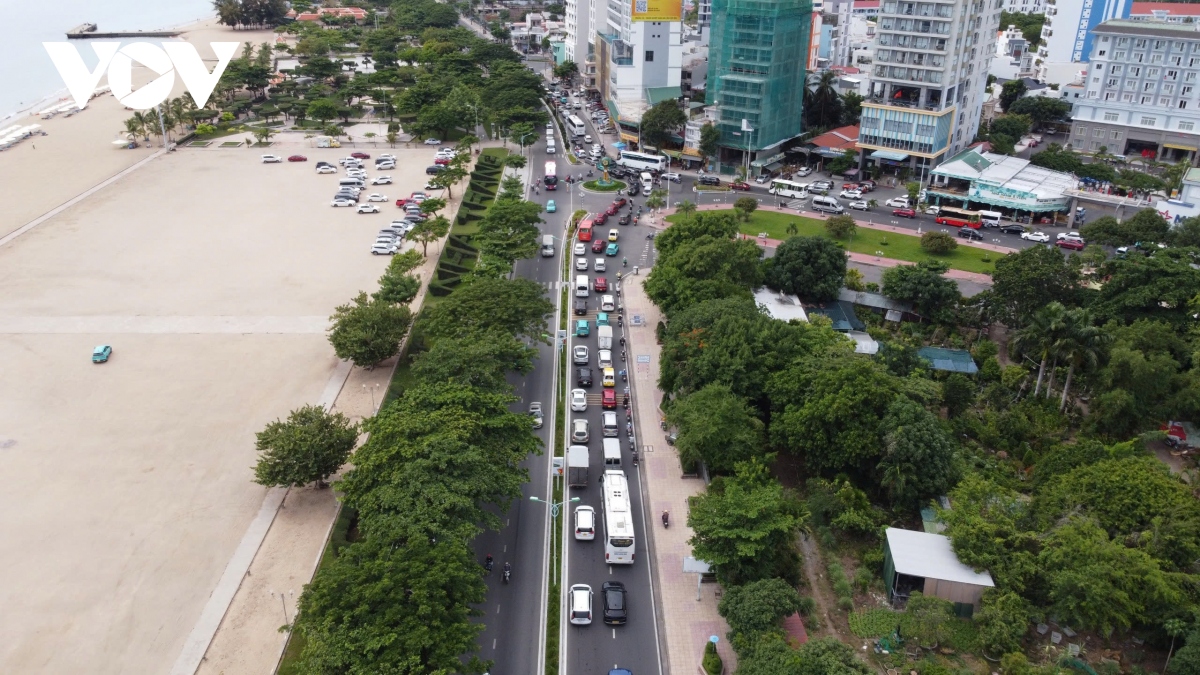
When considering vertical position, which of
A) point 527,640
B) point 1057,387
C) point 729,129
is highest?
point 729,129

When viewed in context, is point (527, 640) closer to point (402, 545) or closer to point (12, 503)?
point (402, 545)

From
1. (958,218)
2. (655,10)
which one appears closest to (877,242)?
(958,218)

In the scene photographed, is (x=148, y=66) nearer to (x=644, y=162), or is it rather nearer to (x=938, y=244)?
(x=644, y=162)

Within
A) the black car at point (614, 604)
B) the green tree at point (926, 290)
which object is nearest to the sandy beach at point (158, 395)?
the black car at point (614, 604)

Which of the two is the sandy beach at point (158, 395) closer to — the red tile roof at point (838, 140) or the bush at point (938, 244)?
the red tile roof at point (838, 140)

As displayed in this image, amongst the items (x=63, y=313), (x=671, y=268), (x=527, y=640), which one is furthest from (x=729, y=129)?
(x=527, y=640)

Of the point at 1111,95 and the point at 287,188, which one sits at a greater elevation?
the point at 1111,95
